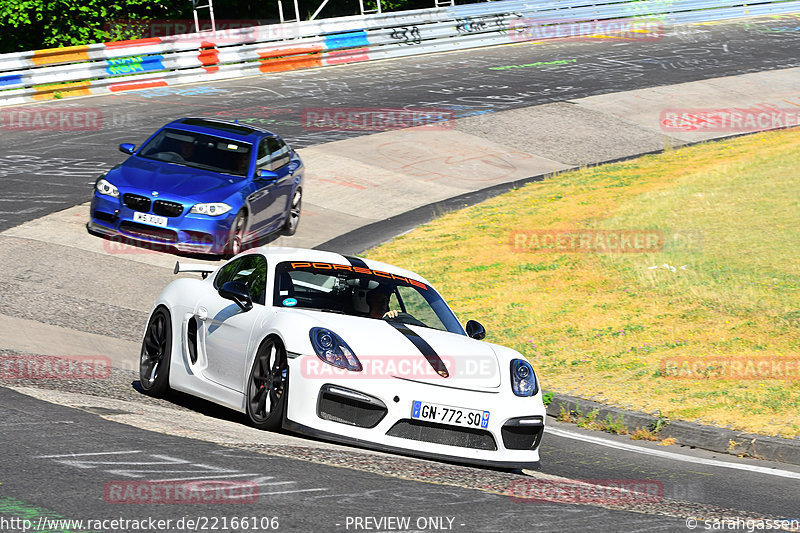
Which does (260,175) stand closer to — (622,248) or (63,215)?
(63,215)

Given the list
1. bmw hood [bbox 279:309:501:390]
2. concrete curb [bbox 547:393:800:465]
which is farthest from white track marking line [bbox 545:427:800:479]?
bmw hood [bbox 279:309:501:390]

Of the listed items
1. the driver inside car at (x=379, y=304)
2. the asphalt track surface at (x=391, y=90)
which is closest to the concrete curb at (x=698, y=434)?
the driver inside car at (x=379, y=304)

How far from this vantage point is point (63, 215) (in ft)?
53.9

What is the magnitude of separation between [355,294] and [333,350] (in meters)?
1.11

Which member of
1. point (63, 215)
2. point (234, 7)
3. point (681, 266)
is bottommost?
point (681, 266)

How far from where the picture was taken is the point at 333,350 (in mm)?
7410

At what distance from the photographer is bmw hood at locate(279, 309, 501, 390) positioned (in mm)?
7434

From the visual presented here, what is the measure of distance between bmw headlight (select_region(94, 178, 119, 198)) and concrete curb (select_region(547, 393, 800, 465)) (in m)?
7.59

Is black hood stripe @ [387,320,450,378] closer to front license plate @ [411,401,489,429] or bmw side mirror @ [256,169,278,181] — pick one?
front license plate @ [411,401,489,429]

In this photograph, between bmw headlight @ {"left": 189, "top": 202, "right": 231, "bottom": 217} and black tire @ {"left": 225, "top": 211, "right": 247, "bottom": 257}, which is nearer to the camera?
bmw headlight @ {"left": 189, "top": 202, "right": 231, "bottom": 217}

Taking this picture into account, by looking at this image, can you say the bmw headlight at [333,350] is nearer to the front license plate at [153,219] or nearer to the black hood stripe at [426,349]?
the black hood stripe at [426,349]

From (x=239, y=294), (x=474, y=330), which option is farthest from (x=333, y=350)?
(x=474, y=330)

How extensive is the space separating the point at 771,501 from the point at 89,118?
2029 cm

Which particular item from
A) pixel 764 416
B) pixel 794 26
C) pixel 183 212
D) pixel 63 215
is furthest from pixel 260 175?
pixel 794 26
